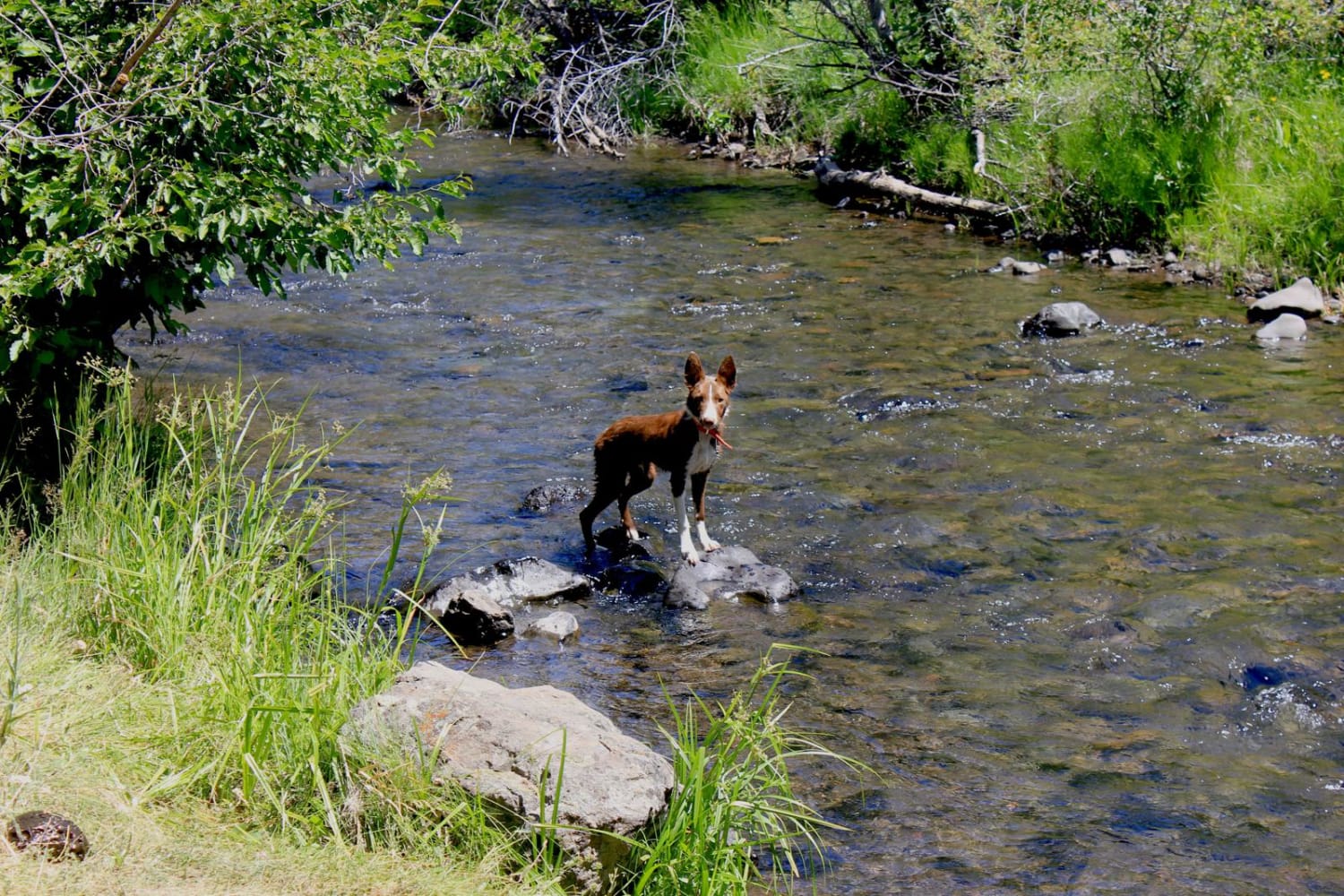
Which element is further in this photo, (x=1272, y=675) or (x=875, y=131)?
(x=875, y=131)

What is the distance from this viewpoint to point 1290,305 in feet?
40.1

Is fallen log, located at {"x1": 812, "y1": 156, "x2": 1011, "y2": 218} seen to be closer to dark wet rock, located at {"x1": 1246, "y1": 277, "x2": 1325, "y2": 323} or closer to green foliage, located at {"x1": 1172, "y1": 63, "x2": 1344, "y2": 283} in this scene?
green foliage, located at {"x1": 1172, "y1": 63, "x2": 1344, "y2": 283}

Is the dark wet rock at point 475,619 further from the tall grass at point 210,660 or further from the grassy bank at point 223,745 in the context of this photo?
the grassy bank at point 223,745

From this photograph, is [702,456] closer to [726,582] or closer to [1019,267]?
[726,582]

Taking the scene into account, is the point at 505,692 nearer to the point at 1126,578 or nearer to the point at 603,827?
the point at 603,827

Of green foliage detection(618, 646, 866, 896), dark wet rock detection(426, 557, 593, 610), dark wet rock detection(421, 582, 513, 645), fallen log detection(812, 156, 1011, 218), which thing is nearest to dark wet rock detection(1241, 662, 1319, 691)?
green foliage detection(618, 646, 866, 896)

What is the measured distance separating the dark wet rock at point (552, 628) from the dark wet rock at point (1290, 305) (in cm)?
810

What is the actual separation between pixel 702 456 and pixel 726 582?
85 centimetres

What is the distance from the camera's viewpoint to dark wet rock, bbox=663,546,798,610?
7.65m

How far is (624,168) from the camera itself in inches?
816

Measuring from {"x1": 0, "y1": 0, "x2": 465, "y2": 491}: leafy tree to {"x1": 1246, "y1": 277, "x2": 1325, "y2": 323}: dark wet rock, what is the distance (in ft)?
26.7

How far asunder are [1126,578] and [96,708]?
5.59 metres

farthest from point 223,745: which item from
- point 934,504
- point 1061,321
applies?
point 1061,321

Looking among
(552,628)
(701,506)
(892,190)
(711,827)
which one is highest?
(892,190)
